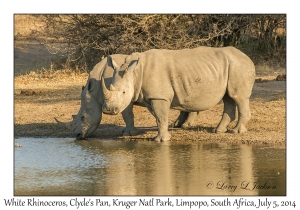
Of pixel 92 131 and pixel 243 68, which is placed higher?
pixel 243 68

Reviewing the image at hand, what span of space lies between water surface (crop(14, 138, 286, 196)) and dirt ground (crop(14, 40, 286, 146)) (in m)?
0.60

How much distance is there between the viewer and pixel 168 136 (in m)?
12.2

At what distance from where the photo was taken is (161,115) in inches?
474

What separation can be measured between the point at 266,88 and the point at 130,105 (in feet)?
14.7

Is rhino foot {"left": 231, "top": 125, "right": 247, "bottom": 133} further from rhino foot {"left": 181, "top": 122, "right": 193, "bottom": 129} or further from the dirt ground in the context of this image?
rhino foot {"left": 181, "top": 122, "right": 193, "bottom": 129}

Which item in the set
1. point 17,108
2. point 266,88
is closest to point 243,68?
point 266,88

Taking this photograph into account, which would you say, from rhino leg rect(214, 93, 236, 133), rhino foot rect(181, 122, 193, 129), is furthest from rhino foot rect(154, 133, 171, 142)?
rhino foot rect(181, 122, 193, 129)

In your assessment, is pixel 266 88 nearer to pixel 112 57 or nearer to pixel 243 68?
pixel 243 68

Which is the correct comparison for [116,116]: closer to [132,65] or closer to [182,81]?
[182,81]

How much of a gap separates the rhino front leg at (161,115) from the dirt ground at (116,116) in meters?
0.37

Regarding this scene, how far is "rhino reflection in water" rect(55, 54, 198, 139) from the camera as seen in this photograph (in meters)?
Result: 12.3

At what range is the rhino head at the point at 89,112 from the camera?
40.4ft

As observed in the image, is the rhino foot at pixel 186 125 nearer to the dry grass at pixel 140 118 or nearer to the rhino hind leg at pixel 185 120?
the rhino hind leg at pixel 185 120
